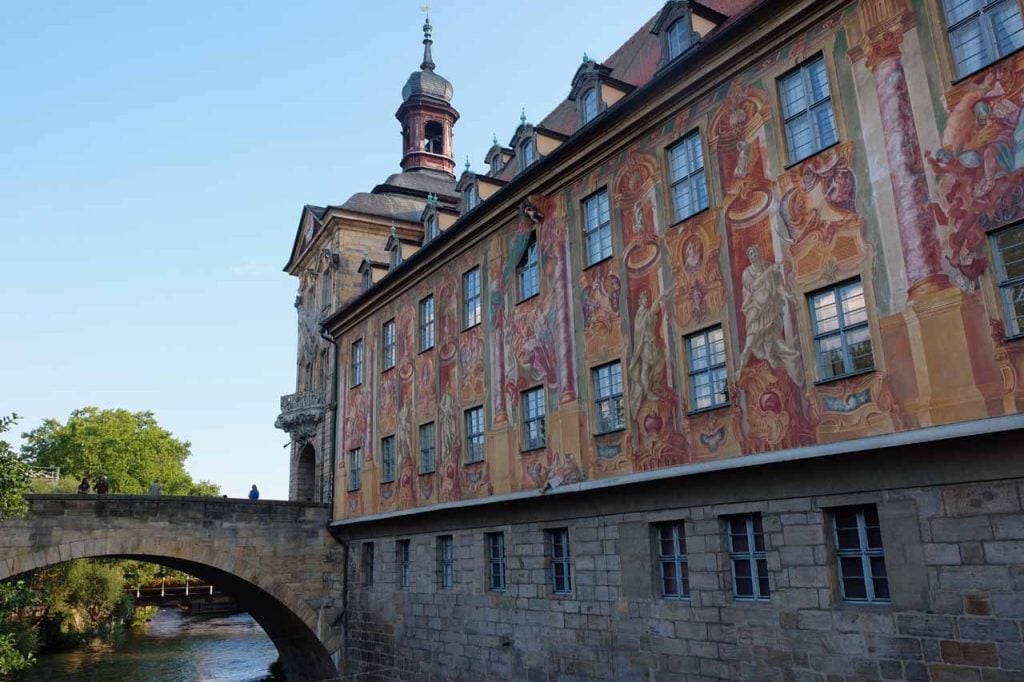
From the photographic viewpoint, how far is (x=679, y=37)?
41.5ft

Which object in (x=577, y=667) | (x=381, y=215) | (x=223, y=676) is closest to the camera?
(x=577, y=667)

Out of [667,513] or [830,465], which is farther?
[667,513]

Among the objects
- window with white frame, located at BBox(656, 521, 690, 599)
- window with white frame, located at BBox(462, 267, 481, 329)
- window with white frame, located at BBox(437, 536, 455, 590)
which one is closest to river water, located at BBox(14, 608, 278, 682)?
window with white frame, located at BBox(437, 536, 455, 590)

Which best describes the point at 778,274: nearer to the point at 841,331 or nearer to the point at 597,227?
the point at 841,331

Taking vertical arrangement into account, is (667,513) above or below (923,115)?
below

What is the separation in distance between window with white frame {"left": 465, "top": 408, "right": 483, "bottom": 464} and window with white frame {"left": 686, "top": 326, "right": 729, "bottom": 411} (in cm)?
579

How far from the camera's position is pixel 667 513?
1151cm

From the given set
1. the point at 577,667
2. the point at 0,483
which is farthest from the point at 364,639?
the point at 0,483

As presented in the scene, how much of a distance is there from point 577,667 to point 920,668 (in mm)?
5591

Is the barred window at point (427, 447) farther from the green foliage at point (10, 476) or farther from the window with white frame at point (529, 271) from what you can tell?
the green foliage at point (10, 476)

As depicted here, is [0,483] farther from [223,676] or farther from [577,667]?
[223,676]

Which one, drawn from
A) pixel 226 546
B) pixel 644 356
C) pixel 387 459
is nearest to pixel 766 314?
pixel 644 356

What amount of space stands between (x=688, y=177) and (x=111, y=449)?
50300 mm

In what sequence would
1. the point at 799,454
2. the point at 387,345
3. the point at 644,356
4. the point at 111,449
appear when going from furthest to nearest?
the point at 111,449
the point at 387,345
the point at 644,356
the point at 799,454
